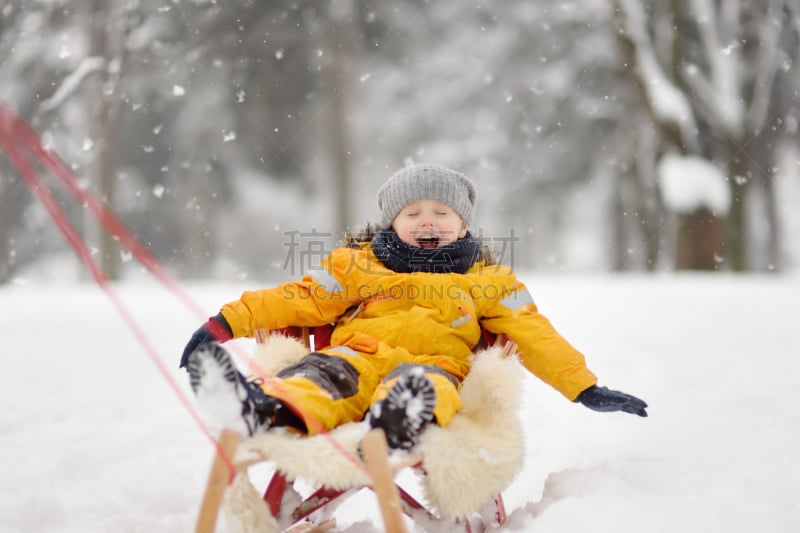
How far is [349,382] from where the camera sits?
194 centimetres

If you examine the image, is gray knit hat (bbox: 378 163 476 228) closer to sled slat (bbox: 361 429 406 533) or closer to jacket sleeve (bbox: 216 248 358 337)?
jacket sleeve (bbox: 216 248 358 337)

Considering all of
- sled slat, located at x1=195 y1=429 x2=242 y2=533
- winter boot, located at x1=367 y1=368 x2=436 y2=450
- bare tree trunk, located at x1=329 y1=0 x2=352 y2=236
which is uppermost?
bare tree trunk, located at x1=329 y1=0 x2=352 y2=236

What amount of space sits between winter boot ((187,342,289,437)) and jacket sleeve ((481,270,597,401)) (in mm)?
942

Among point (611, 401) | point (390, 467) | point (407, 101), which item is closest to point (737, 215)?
point (407, 101)

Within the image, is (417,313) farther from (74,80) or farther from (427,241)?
(74,80)

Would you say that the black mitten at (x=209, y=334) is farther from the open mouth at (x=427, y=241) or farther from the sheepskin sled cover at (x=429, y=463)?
the open mouth at (x=427, y=241)

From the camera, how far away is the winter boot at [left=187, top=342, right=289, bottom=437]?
153 centimetres

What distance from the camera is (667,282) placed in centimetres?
589

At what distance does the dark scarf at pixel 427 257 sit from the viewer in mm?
2350

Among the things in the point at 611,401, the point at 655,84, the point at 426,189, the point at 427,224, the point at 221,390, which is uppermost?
the point at 655,84

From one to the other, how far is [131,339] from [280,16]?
5474 mm

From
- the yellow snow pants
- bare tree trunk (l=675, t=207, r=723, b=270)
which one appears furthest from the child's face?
bare tree trunk (l=675, t=207, r=723, b=270)

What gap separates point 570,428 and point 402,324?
1.16m

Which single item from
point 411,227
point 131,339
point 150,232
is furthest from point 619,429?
point 150,232
